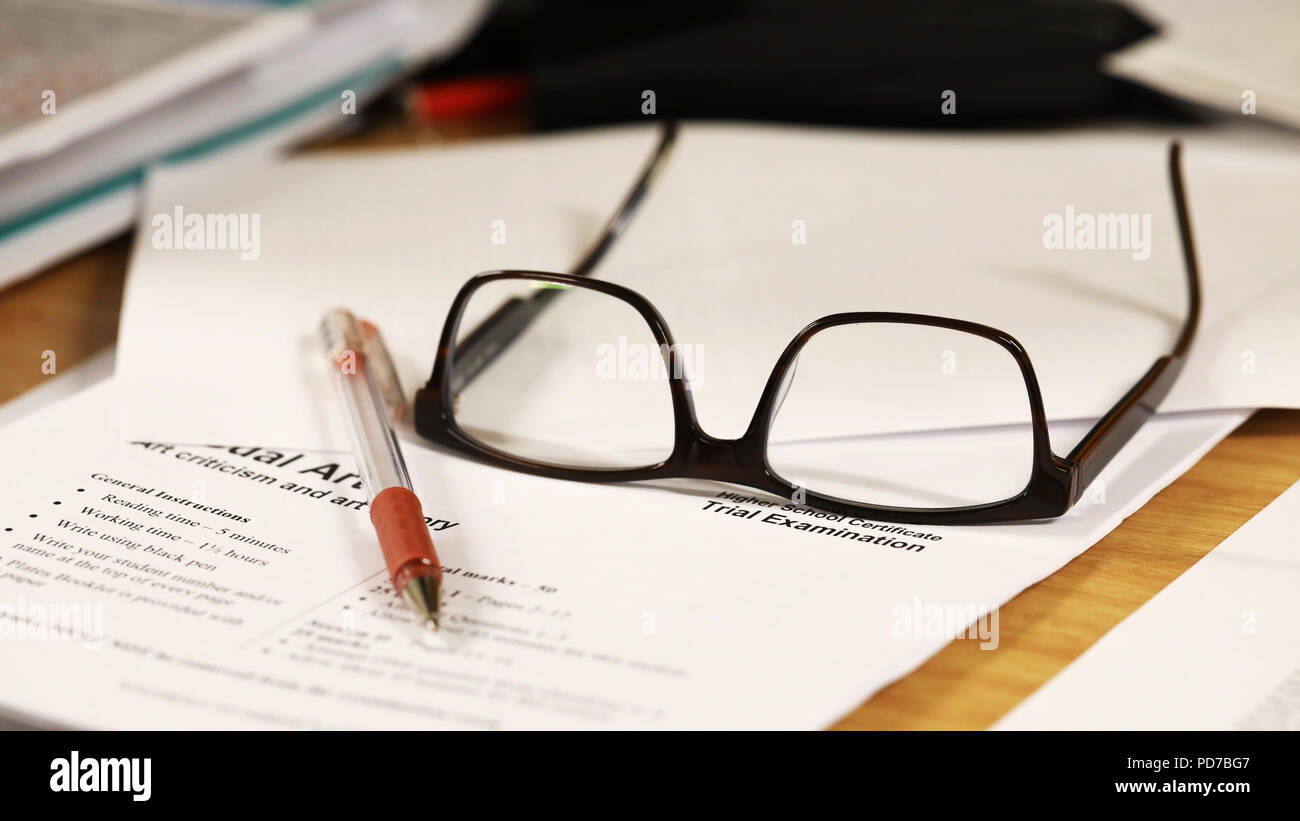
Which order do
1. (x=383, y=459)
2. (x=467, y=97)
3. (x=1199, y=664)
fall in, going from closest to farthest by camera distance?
(x=1199, y=664) → (x=383, y=459) → (x=467, y=97)

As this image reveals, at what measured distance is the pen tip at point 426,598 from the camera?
1.44ft

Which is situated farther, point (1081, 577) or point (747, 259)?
point (747, 259)

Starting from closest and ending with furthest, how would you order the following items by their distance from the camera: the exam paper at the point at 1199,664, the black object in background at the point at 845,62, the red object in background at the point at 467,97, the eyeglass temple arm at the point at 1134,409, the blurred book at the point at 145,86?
the exam paper at the point at 1199,664, the eyeglass temple arm at the point at 1134,409, the blurred book at the point at 145,86, the black object in background at the point at 845,62, the red object in background at the point at 467,97

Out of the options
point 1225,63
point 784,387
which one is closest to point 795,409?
point 784,387

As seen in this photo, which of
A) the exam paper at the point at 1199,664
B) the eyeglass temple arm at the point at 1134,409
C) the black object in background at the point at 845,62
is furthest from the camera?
the black object in background at the point at 845,62

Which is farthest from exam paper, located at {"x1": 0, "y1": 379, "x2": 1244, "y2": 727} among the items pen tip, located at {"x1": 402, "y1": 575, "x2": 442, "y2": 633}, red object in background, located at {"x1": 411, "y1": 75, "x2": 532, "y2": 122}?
red object in background, located at {"x1": 411, "y1": 75, "x2": 532, "y2": 122}

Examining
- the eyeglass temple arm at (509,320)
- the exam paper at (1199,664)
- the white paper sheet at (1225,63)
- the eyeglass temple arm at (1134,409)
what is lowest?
the exam paper at (1199,664)

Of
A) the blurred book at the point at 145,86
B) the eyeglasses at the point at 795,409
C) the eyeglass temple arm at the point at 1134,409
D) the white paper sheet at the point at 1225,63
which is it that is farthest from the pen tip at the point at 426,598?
the white paper sheet at the point at 1225,63

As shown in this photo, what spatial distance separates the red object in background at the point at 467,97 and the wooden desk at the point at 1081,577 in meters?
0.42

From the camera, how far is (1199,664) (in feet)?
1.40

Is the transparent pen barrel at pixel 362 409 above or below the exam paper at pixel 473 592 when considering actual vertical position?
above

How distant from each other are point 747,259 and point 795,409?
7.3 inches

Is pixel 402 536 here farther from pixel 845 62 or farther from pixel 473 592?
pixel 845 62

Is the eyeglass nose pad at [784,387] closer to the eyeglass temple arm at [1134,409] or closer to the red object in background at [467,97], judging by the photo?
the eyeglass temple arm at [1134,409]
